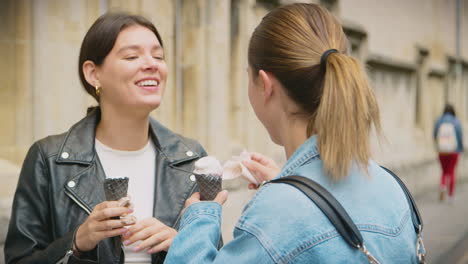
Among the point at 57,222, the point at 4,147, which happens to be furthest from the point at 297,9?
A: the point at 4,147

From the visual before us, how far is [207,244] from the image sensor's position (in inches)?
61.1

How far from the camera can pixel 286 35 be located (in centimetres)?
155

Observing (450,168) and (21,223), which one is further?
(450,168)

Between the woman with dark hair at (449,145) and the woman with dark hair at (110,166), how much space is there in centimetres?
954

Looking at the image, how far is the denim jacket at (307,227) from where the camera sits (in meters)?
Result: 1.39

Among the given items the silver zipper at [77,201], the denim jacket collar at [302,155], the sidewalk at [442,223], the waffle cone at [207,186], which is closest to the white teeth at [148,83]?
the silver zipper at [77,201]

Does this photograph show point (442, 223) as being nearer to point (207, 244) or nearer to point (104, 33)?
point (104, 33)

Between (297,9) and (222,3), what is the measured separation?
13.7ft

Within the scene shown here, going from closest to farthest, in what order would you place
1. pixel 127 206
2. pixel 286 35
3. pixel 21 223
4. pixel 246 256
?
pixel 246 256
pixel 286 35
pixel 127 206
pixel 21 223

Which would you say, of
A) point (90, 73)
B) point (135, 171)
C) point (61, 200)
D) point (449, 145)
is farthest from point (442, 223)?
point (61, 200)

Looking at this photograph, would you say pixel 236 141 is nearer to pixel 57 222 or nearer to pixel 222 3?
pixel 222 3

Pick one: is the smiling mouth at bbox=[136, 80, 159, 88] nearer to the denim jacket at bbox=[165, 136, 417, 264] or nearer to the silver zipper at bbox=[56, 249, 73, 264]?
the silver zipper at bbox=[56, 249, 73, 264]

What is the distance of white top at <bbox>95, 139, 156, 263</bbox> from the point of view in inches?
90.5

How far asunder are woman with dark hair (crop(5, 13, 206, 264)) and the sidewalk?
4.53 m
